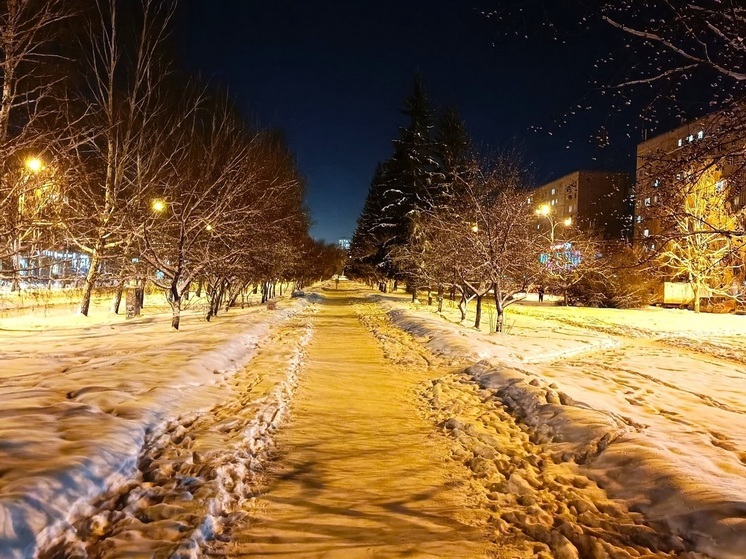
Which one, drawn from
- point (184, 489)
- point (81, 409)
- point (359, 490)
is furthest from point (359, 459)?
point (81, 409)

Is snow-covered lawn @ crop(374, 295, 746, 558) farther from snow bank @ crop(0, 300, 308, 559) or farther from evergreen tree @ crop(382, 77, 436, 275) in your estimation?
evergreen tree @ crop(382, 77, 436, 275)

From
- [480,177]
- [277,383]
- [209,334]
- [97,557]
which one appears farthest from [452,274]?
[97,557]

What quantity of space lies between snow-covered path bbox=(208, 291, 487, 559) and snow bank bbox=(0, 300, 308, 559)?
4.38 feet

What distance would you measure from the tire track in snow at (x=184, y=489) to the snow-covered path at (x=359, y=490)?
0.25m

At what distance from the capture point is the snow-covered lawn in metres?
4.05

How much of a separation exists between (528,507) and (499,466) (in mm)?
965

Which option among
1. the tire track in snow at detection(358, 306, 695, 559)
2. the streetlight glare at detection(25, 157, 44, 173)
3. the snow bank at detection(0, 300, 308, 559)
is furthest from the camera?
the streetlight glare at detection(25, 157, 44, 173)

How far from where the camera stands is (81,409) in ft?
19.6

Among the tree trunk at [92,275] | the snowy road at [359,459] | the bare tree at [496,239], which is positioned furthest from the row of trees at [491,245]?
the tree trunk at [92,275]

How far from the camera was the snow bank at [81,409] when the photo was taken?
142 inches

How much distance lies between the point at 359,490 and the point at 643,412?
506 centimetres

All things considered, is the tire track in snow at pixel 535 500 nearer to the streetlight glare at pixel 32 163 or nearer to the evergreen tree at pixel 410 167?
the streetlight glare at pixel 32 163

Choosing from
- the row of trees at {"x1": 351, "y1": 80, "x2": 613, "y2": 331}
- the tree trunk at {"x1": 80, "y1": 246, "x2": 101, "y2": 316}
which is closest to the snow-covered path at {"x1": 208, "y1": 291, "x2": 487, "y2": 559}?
the row of trees at {"x1": 351, "y1": 80, "x2": 613, "y2": 331}

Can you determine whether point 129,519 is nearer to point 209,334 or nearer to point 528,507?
point 528,507
